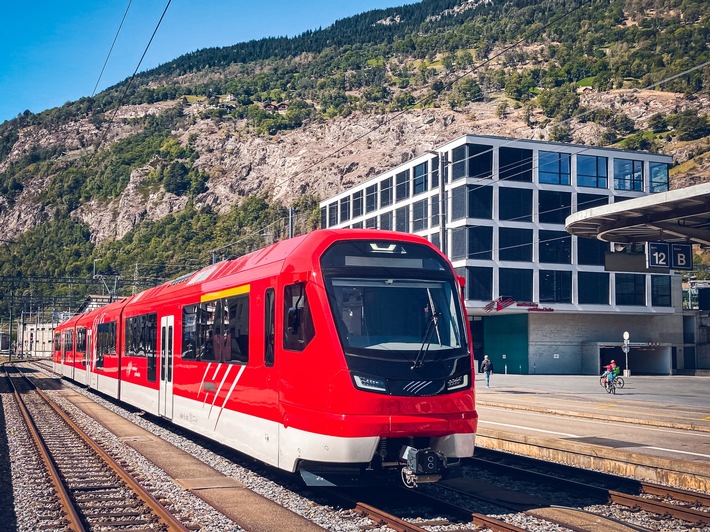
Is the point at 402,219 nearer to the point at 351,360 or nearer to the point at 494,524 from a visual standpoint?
the point at 351,360

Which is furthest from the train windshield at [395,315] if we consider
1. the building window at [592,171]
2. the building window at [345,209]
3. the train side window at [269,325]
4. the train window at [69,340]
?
the building window at [345,209]

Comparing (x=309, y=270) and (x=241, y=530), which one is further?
(x=309, y=270)

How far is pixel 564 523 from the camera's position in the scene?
9828mm

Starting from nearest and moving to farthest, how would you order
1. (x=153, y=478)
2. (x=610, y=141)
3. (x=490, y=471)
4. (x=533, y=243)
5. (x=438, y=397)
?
(x=438, y=397)
(x=153, y=478)
(x=490, y=471)
(x=533, y=243)
(x=610, y=141)

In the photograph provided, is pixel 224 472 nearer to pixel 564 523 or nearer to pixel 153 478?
pixel 153 478

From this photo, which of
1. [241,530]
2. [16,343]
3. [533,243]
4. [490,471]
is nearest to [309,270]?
[241,530]

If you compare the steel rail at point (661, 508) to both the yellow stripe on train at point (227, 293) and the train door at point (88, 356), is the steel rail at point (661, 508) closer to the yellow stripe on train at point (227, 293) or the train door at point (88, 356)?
the yellow stripe on train at point (227, 293)

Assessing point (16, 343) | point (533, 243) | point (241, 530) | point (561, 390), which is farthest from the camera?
point (16, 343)

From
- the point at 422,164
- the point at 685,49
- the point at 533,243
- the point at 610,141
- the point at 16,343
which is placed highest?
the point at 685,49

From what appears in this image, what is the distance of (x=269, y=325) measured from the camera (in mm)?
12148

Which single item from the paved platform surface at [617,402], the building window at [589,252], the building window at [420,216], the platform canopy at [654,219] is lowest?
the paved platform surface at [617,402]

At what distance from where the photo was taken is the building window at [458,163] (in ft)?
203

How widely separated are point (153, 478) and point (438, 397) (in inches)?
209

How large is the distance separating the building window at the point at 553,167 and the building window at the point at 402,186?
460 inches
